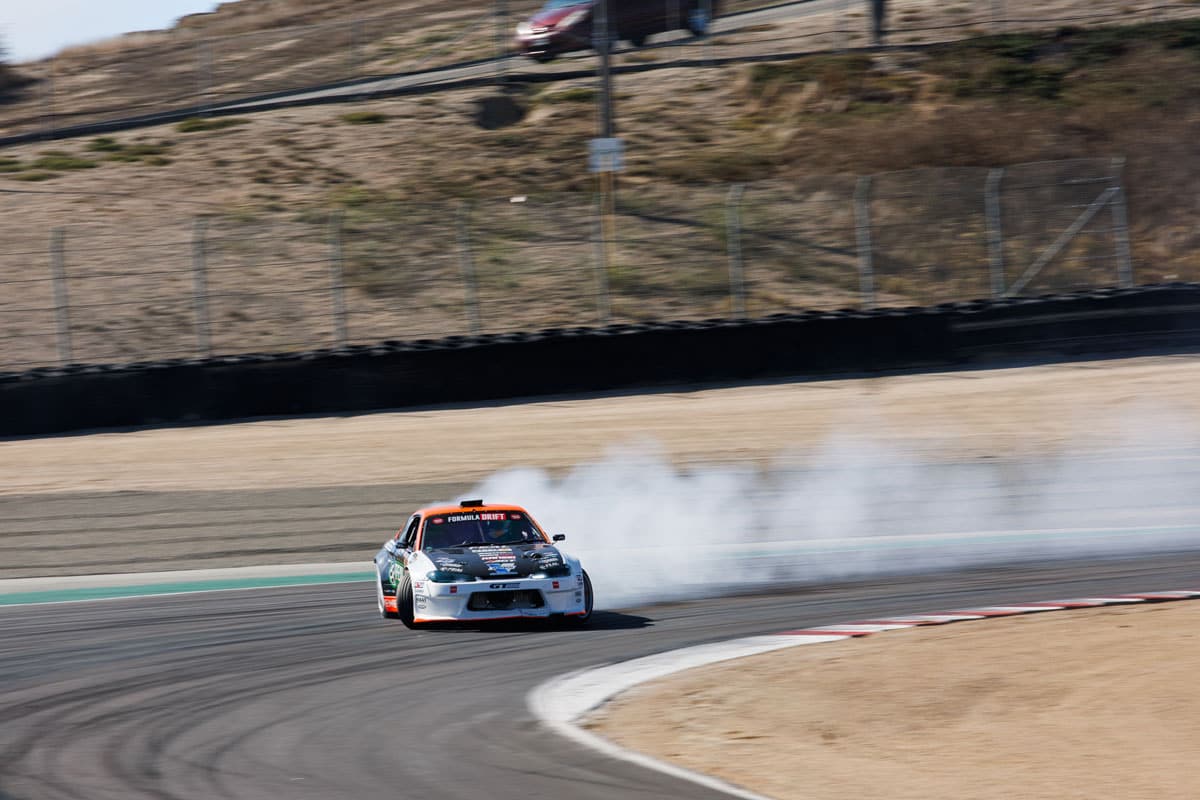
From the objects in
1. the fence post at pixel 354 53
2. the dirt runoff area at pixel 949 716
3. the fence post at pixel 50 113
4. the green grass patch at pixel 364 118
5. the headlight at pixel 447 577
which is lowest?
the dirt runoff area at pixel 949 716

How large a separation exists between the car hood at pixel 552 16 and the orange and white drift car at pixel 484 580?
24.5m

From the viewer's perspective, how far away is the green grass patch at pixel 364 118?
108 feet

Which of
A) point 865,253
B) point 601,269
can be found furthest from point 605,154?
point 865,253

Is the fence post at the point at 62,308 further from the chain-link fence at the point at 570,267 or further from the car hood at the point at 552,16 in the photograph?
the car hood at the point at 552,16

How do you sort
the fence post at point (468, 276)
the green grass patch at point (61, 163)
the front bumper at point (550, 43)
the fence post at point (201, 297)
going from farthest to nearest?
1. the front bumper at point (550, 43)
2. the green grass patch at point (61, 163)
3. the fence post at point (468, 276)
4. the fence post at point (201, 297)

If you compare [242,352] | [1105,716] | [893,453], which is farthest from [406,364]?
[1105,716]

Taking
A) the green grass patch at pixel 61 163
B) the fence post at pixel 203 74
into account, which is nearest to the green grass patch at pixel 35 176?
the green grass patch at pixel 61 163

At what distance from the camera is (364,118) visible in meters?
33.1

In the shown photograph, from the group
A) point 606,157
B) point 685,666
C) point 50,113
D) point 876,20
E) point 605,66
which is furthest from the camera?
point 50,113

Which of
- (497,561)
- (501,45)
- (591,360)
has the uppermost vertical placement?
(501,45)

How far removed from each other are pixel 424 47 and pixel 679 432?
74.7 feet

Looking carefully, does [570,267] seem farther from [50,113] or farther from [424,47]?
[50,113]

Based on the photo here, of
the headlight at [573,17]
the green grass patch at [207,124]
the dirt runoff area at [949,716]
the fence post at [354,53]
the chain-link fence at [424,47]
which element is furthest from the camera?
the fence post at [354,53]

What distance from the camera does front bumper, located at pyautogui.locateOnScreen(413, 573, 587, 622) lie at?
9781mm
